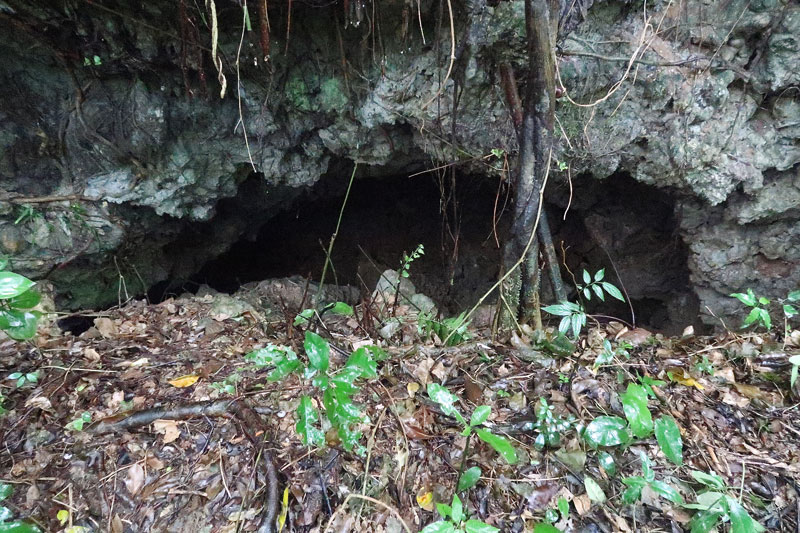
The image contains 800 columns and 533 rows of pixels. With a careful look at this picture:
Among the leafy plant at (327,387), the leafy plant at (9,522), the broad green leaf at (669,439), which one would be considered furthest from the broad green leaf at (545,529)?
the leafy plant at (9,522)

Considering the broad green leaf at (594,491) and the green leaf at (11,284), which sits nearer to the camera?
the green leaf at (11,284)

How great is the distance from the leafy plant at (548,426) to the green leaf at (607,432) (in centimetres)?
13

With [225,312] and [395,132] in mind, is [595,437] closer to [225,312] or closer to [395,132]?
[225,312]

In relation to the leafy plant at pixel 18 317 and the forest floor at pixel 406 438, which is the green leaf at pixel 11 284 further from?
the forest floor at pixel 406 438

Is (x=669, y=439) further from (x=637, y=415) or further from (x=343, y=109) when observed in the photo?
(x=343, y=109)

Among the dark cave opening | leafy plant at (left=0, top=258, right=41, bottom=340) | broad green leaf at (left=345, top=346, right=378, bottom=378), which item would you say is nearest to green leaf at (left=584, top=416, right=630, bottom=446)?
broad green leaf at (left=345, top=346, right=378, bottom=378)

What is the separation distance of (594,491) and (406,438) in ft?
2.03

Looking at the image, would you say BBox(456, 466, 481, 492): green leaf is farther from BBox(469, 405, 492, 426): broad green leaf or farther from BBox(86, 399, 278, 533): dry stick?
BBox(86, 399, 278, 533): dry stick

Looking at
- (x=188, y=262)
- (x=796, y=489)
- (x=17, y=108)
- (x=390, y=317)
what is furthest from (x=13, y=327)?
(x=188, y=262)

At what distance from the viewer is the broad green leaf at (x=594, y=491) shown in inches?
49.9

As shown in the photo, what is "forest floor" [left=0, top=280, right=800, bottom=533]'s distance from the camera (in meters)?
1.25

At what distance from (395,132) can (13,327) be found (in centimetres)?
270

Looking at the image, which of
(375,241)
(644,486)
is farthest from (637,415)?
(375,241)

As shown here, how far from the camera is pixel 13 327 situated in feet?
4.41
